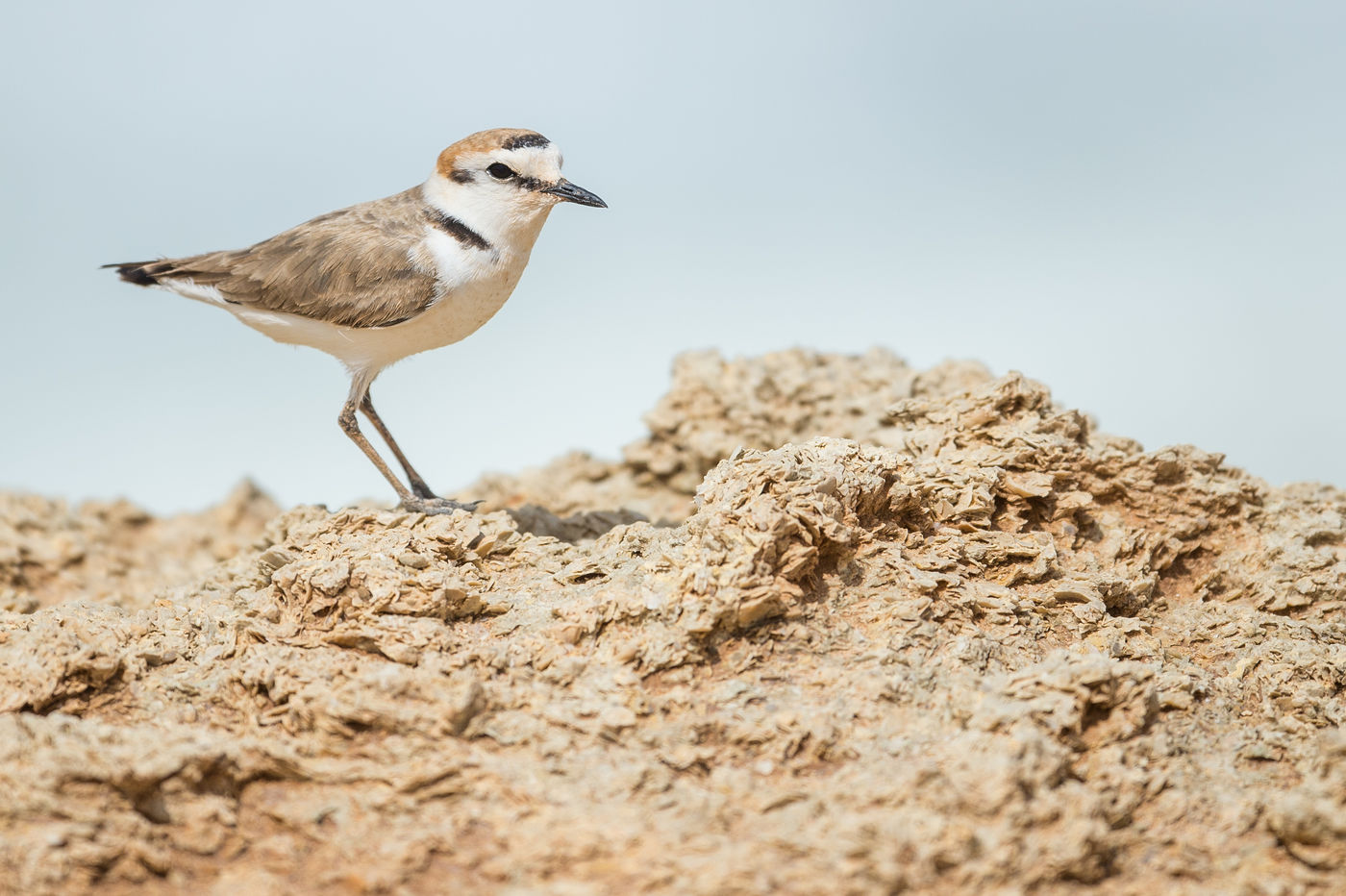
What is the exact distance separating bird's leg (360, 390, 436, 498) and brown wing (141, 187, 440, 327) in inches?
35.0

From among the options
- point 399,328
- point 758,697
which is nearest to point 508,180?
point 399,328

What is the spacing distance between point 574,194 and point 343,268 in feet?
→ 4.77

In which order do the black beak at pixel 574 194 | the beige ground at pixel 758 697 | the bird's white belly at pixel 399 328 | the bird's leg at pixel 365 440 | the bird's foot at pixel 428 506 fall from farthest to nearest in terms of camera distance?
the bird's leg at pixel 365 440, the bird's foot at pixel 428 506, the bird's white belly at pixel 399 328, the black beak at pixel 574 194, the beige ground at pixel 758 697

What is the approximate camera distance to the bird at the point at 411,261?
6.42 metres

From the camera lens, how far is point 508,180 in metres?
6.44

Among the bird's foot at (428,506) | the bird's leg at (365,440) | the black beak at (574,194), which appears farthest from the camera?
the bird's leg at (365,440)

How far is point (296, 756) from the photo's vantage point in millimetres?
4004

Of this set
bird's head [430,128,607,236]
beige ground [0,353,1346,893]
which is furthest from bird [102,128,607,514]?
beige ground [0,353,1346,893]

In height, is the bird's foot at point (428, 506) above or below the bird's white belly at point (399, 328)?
below

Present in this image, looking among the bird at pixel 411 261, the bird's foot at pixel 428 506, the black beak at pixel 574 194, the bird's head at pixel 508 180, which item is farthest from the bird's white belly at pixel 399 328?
the bird's foot at pixel 428 506

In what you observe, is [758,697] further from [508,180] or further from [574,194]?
[508,180]

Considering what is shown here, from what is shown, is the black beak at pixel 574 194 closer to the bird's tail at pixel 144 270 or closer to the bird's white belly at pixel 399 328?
the bird's white belly at pixel 399 328

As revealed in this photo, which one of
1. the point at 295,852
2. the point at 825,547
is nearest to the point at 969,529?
the point at 825,547

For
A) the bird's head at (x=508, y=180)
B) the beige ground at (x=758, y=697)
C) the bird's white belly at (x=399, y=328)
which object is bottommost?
the beige ground at (x=758, y=697)
